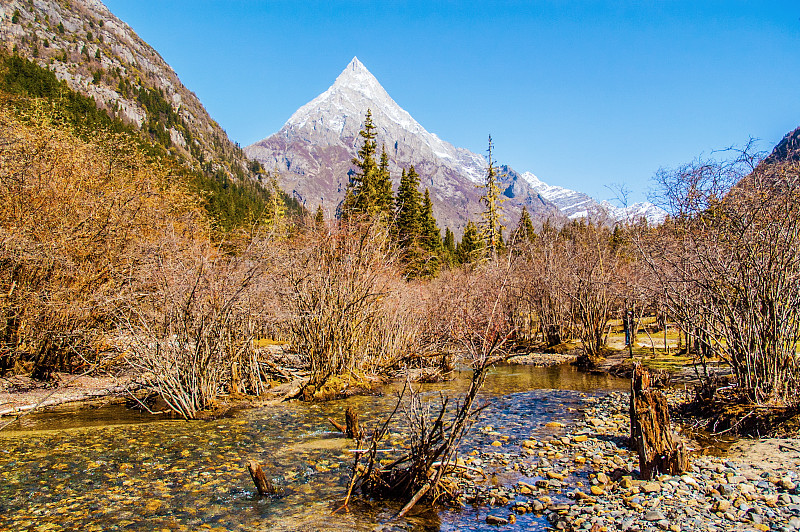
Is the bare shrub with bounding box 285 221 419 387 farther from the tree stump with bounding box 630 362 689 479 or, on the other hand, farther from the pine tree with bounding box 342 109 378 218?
the pine tree with bounding box 342 109 378 218

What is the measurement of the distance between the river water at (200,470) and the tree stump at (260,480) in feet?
0.48

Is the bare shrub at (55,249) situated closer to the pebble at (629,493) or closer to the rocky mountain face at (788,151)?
the pebble at (629,493)

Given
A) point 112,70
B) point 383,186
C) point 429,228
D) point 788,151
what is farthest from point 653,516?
point 112,70

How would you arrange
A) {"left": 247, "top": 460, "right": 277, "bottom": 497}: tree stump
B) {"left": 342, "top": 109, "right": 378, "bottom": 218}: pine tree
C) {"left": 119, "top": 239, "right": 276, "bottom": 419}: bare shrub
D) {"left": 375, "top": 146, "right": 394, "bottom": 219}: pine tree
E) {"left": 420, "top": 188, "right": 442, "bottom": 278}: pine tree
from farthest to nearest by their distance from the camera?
{"left": 420, "top": 188, "right": 442, "bottom": 278}: pine tree < {"left": 375, "top": 146, "right": 394, "bottom": 219}: pine tree < {"left": 342, "top": 109, "right": 378, "bottom": 218}: pine tree < {"left": 119, "top": 239, "right": 276, "bottom": 419}: bare shrub < {"left": 247, "top": 460, "right": 277, "bottom": 497}: tree stump

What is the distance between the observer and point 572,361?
22516mm

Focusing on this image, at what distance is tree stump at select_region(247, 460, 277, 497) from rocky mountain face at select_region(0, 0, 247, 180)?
380 ft

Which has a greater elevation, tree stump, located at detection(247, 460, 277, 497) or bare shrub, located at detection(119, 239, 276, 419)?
bare shrub, located at detection(119, 239, 276, 419)

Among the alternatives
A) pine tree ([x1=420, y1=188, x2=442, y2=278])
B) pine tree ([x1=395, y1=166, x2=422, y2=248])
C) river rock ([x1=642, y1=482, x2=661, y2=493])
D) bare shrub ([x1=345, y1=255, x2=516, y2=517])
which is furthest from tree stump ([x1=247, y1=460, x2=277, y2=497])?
pine tree ([x1=420, y1=188, x2=442, y2=278])

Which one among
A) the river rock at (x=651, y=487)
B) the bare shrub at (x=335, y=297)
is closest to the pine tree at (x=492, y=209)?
the bare shrub at (x=335, y=297)

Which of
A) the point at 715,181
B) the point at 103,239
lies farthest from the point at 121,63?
the point at 715,181

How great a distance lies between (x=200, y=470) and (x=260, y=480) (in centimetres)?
A: 165

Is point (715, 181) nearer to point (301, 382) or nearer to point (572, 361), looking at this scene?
point (301, 382)

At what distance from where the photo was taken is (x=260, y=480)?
6.28 meters

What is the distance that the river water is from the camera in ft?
18.5
